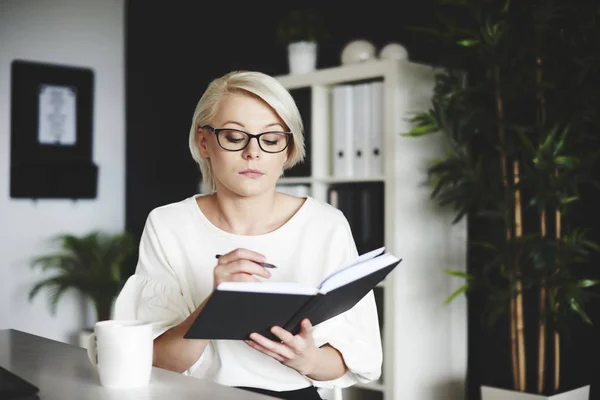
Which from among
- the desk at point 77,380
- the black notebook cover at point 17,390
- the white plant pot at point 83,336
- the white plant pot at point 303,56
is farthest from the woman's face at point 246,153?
the white plant pot at point 83,336

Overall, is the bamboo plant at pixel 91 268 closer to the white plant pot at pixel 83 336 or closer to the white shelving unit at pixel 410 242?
the white plant pot at pixel 83 336

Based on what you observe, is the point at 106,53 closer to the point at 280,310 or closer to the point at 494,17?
the point at 494,17

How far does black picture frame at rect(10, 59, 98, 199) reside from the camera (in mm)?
4520

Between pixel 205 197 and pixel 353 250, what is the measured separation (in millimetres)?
381

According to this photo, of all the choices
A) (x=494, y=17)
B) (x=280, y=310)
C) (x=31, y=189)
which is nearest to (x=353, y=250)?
(x=280, y=310)

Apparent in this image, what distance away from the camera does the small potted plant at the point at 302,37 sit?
11.3 ft

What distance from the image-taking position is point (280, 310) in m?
1.25

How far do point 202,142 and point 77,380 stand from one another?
65 centimetres

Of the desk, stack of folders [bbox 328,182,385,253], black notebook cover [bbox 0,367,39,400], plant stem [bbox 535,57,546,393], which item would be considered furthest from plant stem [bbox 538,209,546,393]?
black notebook cover [bbox 0,367,39,400]

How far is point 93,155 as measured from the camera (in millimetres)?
4859

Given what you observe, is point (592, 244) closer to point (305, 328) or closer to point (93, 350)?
point (305, 328)

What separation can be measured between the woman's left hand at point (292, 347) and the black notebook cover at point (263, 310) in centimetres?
1

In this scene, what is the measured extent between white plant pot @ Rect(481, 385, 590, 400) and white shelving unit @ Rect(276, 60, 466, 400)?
352 mm

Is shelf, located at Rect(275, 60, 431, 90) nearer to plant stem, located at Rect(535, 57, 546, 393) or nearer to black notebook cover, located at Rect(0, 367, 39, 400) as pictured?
plant stem, located at Rect(535, 57, 546, 393)
